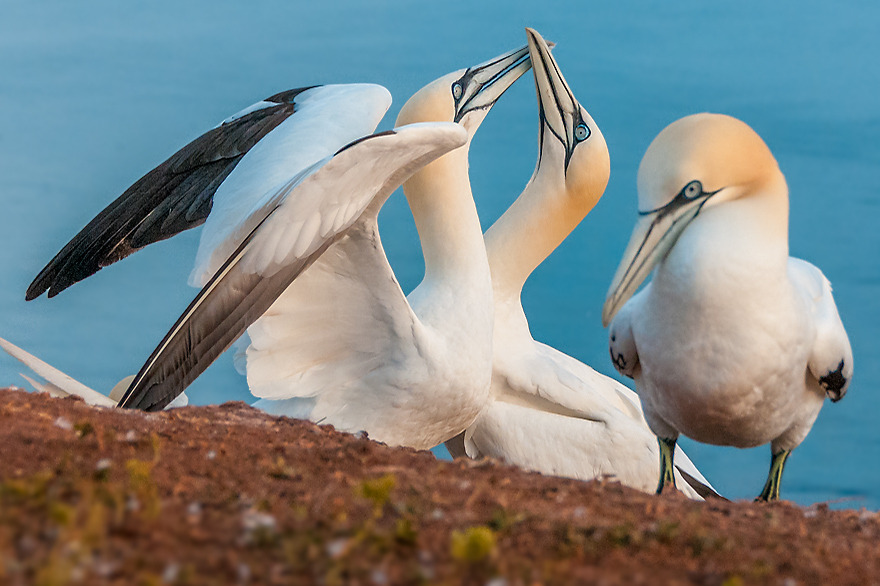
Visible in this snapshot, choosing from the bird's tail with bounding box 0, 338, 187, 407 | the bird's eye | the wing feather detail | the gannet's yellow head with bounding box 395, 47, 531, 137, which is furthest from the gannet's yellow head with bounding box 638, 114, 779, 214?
the bird's tail with bounding box 0, 338, 187, 407

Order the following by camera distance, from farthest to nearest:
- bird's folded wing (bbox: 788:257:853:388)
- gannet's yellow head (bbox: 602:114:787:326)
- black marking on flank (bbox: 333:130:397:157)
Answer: bird's folded wing (bbox: 788:257:853:388) → gannet's yellow head (bbox: 602:114:787:326) → black marking on flank (bbox: 333:130:397:157)

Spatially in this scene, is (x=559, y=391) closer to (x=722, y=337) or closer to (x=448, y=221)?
(x=448, y=221)

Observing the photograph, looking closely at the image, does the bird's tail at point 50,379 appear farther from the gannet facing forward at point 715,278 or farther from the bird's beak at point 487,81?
the gannet facing forward at point 715,278

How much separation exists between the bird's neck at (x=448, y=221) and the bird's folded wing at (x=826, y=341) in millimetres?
1582

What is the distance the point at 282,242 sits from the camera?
3.37 meters

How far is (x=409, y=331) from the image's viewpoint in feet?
13.8

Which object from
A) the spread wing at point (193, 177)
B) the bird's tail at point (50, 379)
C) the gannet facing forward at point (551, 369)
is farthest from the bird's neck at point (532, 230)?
the bird's tail at point (50, 379)

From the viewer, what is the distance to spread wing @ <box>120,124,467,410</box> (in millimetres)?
3270

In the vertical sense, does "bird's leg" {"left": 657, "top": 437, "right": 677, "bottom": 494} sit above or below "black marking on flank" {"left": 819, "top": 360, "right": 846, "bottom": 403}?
below

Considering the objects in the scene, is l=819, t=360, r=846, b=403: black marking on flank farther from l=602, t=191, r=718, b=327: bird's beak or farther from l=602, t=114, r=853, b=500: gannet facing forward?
l=602, t=191, r=718, b=327: bird's beak

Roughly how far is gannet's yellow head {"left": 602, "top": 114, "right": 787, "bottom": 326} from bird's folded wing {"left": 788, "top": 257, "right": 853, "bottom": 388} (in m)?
0.61

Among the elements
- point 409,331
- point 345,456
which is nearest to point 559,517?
point 345,456

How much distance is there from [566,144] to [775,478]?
232 cm

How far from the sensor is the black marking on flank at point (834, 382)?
3.64 m
